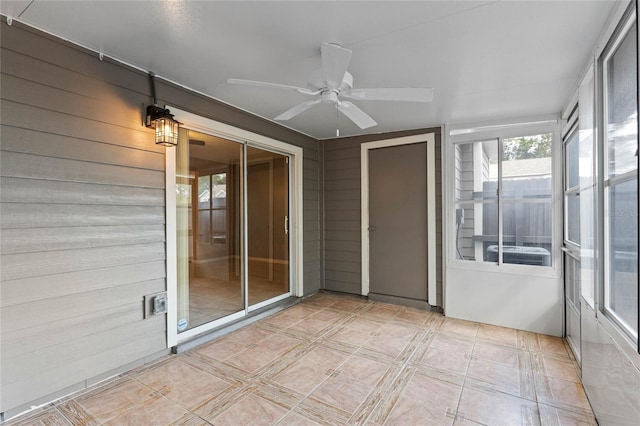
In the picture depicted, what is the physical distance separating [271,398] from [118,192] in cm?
195

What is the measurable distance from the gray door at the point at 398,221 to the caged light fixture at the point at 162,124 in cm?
284

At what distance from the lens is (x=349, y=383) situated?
2.37 meters

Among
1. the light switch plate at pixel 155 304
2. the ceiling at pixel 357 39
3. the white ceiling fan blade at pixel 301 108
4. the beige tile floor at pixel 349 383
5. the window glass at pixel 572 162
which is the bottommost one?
the beige tile floor at pixel 349 383

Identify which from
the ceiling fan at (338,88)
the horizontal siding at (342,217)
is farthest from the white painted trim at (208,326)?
the ceiling fan at (338,88)

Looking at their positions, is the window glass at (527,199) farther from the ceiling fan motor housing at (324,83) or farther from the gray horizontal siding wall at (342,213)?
the ceiling fan motor housing at (324,83)

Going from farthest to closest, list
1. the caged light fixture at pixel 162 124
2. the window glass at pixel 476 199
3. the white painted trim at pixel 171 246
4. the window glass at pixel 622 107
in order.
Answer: the window glass at pixel 476 199 < the white painted trim at pixel 171 246 < the caged light fixture at pixel 162 124 < the window glass at pixel 622 107

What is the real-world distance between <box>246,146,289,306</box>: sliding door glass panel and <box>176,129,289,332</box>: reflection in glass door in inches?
0.5

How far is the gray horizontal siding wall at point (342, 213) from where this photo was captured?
4.68m

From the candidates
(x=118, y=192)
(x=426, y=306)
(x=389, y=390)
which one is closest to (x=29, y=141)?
(x=118, y=192)

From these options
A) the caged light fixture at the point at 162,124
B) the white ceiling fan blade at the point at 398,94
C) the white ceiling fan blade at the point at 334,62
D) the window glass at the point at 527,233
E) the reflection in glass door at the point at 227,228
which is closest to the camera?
the white ceiling fan blade at the point at 334,62

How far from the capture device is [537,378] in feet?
7.98

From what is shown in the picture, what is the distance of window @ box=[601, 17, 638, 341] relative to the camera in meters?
1.49

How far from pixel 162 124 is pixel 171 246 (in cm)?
106

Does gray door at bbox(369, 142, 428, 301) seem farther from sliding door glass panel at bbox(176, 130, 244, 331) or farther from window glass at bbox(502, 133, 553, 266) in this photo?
sliding door glass panel at bbox(176, 130, 244, 331)
